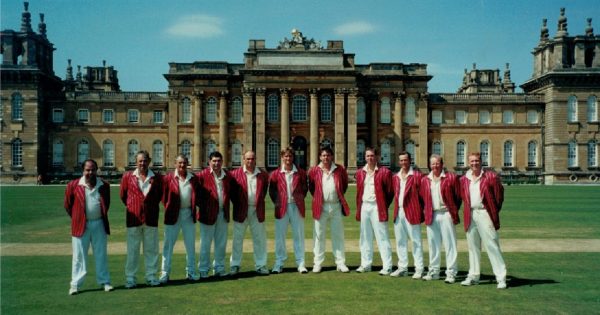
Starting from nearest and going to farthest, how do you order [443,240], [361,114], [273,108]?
[443,240] < [273,108] < [361,114]

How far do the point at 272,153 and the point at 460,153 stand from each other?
1965 cm

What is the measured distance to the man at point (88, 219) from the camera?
983 centimetres

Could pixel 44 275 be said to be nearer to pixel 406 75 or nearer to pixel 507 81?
pixel 406 75

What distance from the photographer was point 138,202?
33.6 ft

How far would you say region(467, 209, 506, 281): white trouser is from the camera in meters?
10.0

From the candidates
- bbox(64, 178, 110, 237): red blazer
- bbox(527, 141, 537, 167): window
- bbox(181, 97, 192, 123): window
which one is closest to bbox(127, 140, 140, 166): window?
bbox(181, 97, 192, 123): window

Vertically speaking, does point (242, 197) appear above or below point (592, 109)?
below

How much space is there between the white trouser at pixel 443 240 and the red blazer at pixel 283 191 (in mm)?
2696

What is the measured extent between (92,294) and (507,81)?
8317 centimetres

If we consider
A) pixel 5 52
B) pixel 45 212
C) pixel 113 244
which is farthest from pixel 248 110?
pixel 113 244

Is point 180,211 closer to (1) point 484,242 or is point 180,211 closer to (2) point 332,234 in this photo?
(2) point 332,234

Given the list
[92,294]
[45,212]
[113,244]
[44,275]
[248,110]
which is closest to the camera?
[92,294]

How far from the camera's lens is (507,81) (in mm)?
84062

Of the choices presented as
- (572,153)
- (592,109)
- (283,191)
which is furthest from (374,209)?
(592,109)
